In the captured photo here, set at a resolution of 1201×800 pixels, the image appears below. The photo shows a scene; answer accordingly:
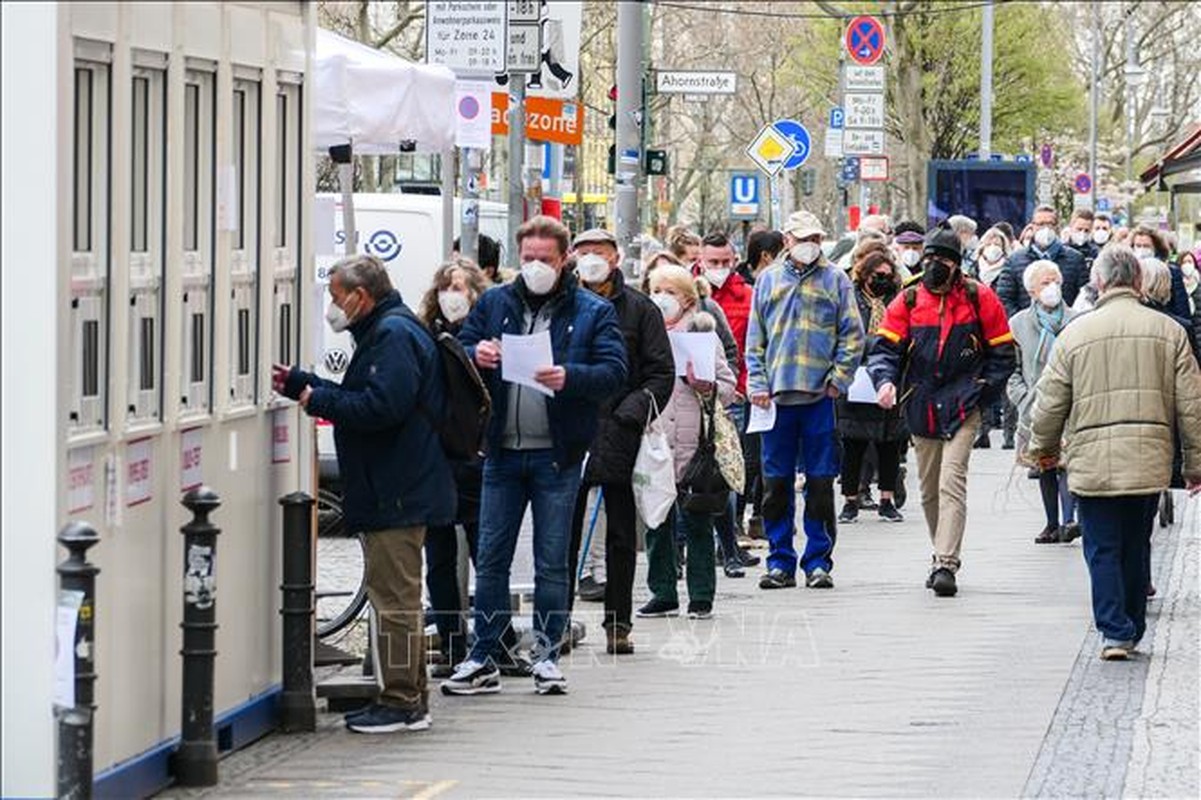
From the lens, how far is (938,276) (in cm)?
1480

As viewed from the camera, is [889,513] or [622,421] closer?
[622,421]

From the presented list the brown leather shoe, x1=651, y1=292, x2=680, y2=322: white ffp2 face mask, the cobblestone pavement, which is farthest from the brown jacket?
x1=651, y1=292, x2=680, y2=322: white ffp2 face mask

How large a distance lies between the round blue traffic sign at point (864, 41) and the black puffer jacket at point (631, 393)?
69.9ft

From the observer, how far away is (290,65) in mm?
10484

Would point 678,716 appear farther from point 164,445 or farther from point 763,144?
point 763,144

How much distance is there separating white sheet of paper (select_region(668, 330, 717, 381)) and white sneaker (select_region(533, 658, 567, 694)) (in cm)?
282

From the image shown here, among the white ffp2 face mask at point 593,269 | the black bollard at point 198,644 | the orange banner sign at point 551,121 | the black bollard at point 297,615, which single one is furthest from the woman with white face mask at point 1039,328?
the black bollard at point 198,644

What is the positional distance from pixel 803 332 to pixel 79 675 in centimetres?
785

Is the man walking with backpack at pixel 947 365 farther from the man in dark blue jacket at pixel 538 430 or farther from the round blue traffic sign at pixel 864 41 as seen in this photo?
the round blue traffic sign at pixel 864 41

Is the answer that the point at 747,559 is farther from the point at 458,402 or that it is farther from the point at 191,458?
the point at 191,458

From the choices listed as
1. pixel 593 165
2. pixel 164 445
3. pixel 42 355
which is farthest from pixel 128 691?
pixel 593 165

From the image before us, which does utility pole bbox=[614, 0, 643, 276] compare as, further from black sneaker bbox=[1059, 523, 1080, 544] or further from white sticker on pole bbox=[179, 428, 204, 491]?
white sticker on pole bbox=[179, 428, 204, 491]

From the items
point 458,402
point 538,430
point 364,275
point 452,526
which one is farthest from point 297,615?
point 452,526

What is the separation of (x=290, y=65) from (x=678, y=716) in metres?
2.87
